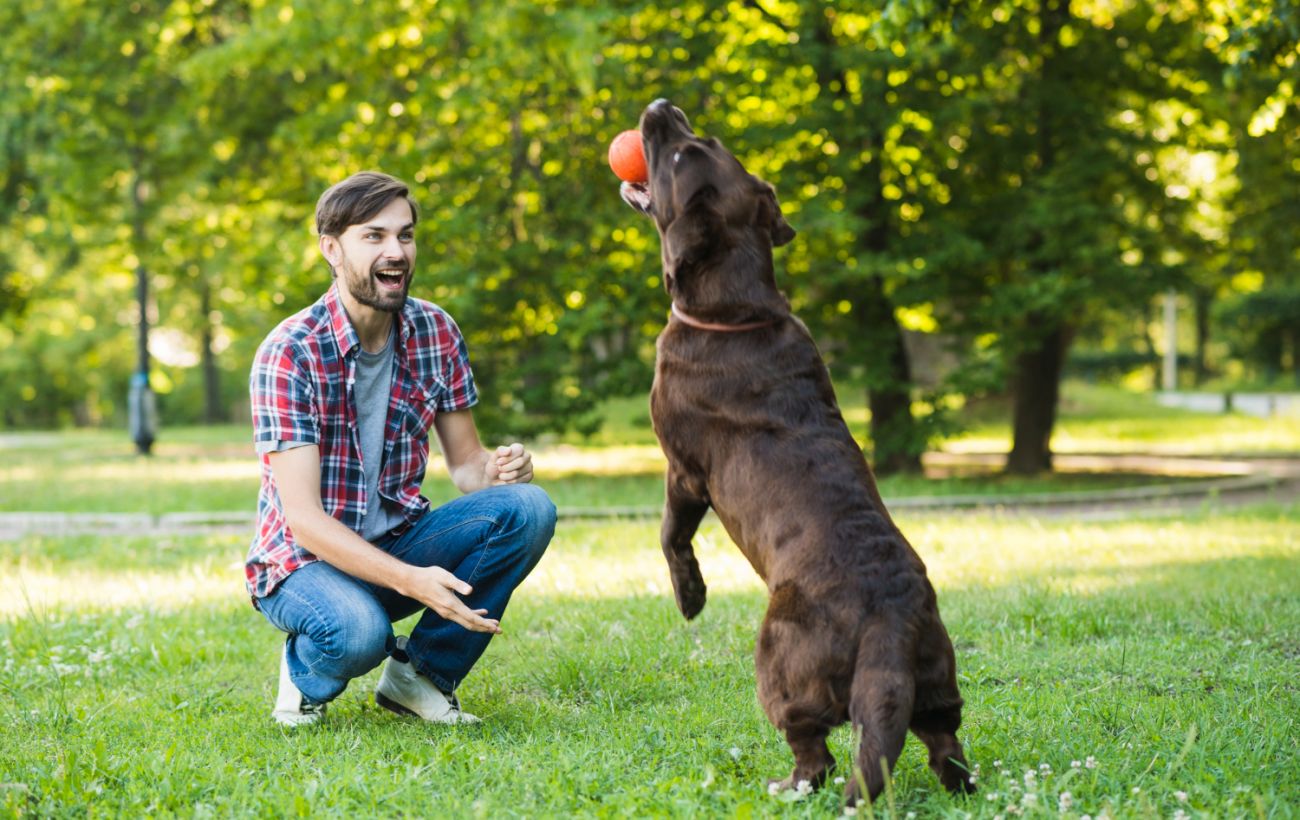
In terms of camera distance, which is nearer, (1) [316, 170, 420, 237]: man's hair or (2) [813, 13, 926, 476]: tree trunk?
(1) [316, 170, 420, 237]: man's hair

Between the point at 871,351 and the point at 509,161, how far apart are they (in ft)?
14.7

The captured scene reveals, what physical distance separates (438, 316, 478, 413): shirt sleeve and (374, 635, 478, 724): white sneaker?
→ 0.86 meters

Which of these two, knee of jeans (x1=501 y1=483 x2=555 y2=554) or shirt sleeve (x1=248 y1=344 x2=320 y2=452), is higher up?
shirt sleeve (x1=248 y1=344 x2=320 y2=452)

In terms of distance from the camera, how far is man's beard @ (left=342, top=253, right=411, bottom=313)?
4176 millimetres

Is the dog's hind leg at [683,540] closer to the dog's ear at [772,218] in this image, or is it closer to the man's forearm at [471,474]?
the dog's ear at [772,218]

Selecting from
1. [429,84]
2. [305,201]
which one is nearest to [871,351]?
[429,84]

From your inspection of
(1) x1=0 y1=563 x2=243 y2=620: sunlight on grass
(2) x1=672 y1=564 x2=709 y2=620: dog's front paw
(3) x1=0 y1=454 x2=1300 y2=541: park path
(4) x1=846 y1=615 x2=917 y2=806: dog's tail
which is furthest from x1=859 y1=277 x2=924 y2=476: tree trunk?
(4) x1=846 y1=615 x2=917 y2=806: dog's tail

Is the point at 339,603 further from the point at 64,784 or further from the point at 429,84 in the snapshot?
the point at 429,84

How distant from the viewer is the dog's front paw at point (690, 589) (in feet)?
12.6

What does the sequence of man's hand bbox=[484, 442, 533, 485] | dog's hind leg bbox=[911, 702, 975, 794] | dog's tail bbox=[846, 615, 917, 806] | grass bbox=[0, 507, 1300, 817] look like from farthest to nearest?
man's hand bbox=[484, 442, 533, 485]
grass bbox=[0, 507, 1300, 817]
dog's hind leg bbox=[911, 702, 975, 794]
dog's tail bbox=[846, 615, 917, 806]

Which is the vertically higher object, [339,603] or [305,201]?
[305,201]

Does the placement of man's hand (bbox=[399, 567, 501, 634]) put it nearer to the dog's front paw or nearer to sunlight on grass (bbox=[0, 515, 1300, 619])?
the dog's front paw

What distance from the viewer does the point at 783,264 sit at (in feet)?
42.5

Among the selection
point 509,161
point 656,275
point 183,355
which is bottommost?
point 183,355
